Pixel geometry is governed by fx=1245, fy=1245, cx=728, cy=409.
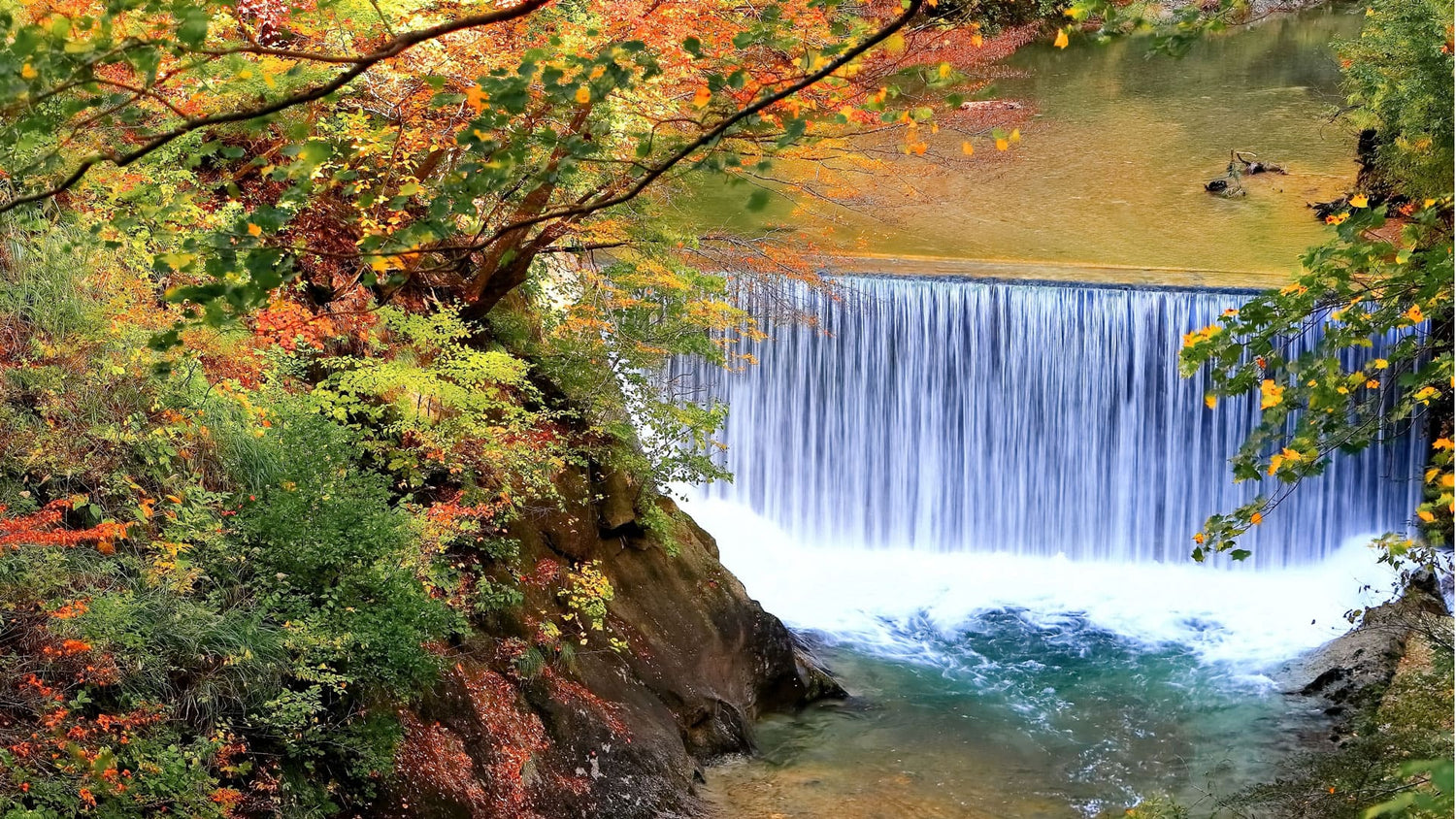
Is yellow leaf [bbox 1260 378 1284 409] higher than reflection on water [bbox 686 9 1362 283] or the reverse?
the reverse

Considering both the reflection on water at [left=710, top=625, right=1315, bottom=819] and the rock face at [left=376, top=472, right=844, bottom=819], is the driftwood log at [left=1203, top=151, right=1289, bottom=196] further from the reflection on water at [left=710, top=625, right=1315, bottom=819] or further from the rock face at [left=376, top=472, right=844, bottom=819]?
the rock face at [left=376, top=472, right=844, bottom=819]

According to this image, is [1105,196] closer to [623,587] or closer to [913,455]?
[913,455]

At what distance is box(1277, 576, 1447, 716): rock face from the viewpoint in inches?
364

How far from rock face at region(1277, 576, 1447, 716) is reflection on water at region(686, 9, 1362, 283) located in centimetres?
418

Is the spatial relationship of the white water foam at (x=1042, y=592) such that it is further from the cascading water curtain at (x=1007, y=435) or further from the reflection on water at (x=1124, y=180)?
the reflection on water at (x=1124, y=180)

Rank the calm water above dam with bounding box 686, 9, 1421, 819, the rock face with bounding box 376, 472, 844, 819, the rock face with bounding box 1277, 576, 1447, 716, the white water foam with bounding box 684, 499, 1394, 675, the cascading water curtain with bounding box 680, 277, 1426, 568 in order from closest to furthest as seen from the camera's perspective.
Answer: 1. the rock face with bounding box 376, 472, 844, 819
2. the calm water above dam with bounding box 686, 9, 1421, 819
3. the rock face with bounding box 1277, 576, 1447, 716
4. the white water foam with bounding box 684, 499, 1394, 675
5. the cascading water curtain with bounding box 680, 277, 1426, 568

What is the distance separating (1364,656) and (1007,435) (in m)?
4.03

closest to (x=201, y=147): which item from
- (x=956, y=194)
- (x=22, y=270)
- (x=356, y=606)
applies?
(x=356, y=606)

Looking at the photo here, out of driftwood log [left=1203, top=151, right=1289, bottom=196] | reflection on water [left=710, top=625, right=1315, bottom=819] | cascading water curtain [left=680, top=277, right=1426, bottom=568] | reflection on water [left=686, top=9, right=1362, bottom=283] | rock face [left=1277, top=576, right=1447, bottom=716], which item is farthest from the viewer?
driftwood log [left=1203, top=151, right=1289, bottom=196]

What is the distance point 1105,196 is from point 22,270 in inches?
500

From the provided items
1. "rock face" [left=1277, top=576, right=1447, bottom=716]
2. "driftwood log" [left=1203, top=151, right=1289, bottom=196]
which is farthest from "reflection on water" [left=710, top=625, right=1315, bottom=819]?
"driftwood log" [left=1203, top=151, right=1289, bottom=196]

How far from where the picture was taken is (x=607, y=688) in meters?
7.53

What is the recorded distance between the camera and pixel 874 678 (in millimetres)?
9836

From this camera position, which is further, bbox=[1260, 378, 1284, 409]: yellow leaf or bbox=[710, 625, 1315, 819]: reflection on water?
bbox=[710, 625, 1315, 819]: reflection on water
